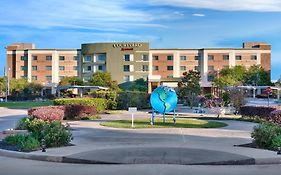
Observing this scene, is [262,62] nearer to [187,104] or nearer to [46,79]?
[46,79]

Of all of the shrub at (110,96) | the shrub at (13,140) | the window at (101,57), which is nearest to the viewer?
the shrub at (13,140)

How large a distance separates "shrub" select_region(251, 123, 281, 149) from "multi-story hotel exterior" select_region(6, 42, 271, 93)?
84.4m

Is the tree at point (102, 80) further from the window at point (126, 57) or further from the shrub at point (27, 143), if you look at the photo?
the shrub at point (27, 143)

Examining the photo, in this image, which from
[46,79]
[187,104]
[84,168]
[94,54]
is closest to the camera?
[84,168]

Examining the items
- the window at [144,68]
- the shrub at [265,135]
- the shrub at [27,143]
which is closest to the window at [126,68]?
the window at [144,68]

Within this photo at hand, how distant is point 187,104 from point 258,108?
2652cm

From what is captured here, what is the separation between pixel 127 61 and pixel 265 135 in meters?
94.2

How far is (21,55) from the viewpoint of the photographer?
121m

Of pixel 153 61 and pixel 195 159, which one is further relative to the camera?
pixel 153 61

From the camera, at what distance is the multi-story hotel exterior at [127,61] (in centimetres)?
10894

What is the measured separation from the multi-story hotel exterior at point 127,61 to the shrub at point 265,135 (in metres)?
84.4

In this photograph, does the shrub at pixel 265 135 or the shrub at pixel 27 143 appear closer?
the shrub at pixel 27 143

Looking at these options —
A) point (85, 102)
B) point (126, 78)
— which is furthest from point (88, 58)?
point (85, 102)

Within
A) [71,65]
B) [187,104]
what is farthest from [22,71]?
[187,104]
